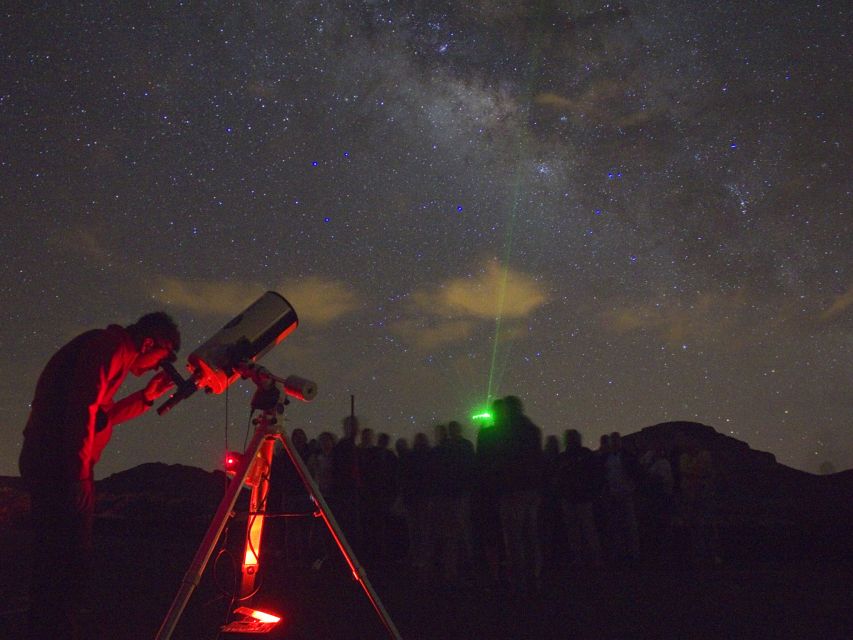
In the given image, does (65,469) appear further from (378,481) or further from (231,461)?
(378,481)

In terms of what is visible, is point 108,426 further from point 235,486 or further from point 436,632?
point 436,632

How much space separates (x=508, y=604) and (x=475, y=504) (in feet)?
10.3

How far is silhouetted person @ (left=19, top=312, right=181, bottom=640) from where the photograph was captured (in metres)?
2.36

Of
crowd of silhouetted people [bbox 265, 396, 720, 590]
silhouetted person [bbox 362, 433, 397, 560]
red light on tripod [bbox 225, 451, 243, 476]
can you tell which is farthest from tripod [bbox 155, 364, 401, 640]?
silhouetted person [bbox 362, 433, 397, 560]

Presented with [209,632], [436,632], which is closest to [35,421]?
[209,632]

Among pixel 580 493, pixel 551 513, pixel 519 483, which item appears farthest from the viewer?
pixel 551 513

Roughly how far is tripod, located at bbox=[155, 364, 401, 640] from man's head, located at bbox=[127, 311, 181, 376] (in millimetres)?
382

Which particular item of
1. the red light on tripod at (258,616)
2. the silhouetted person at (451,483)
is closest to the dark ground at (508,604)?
the red light on tripod at (258,616)

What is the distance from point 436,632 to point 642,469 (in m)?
5.04

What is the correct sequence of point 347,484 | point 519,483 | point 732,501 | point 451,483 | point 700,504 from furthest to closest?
point 732,501, point 700,504, point 347,484, point 451,483, point 519,483

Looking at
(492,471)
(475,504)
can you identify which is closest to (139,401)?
(492,471)

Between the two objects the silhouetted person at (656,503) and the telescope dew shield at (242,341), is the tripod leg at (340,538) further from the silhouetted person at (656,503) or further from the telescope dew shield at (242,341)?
the silhouetted person at (656,503)

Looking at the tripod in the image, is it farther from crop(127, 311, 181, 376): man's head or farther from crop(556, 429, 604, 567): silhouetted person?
crop(556, 429, 604, 567): silhouetted person

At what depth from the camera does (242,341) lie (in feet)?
9.50
